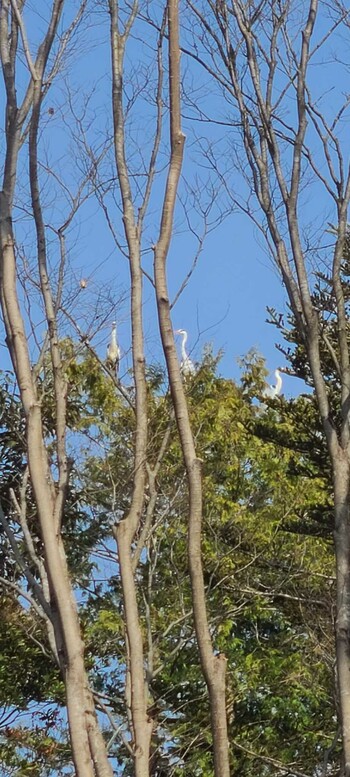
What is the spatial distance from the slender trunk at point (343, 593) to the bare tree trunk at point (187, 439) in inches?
38.0

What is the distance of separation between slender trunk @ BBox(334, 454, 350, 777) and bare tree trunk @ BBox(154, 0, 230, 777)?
0.96 metres

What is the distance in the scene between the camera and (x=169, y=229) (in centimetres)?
445

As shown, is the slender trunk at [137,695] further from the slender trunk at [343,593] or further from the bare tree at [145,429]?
the slender trunk at [343,593]

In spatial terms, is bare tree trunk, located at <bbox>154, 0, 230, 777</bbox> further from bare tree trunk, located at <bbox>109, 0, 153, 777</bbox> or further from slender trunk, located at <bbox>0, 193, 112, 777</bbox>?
slender trunk, located at <bbox>0, 193, 112, 777</bbox>

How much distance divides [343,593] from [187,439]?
4.03ft

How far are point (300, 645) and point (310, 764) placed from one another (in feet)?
3.36

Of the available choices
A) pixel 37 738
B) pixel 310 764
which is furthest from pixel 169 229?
pixel 310 764

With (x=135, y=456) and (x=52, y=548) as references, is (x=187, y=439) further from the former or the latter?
(x=52, y=548)

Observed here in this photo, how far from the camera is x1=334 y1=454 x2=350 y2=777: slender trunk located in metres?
4.79

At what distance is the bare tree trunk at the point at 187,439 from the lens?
3.89m

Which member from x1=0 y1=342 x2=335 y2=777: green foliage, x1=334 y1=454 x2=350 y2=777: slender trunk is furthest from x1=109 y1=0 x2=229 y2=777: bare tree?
x1=0 y1=342 x2=335 y2=777: green foliage

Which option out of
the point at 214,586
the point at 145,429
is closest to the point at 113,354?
the point at 214,586

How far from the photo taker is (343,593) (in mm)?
5000

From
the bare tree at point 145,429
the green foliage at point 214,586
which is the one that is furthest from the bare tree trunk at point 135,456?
the green foliage at point 214,586
